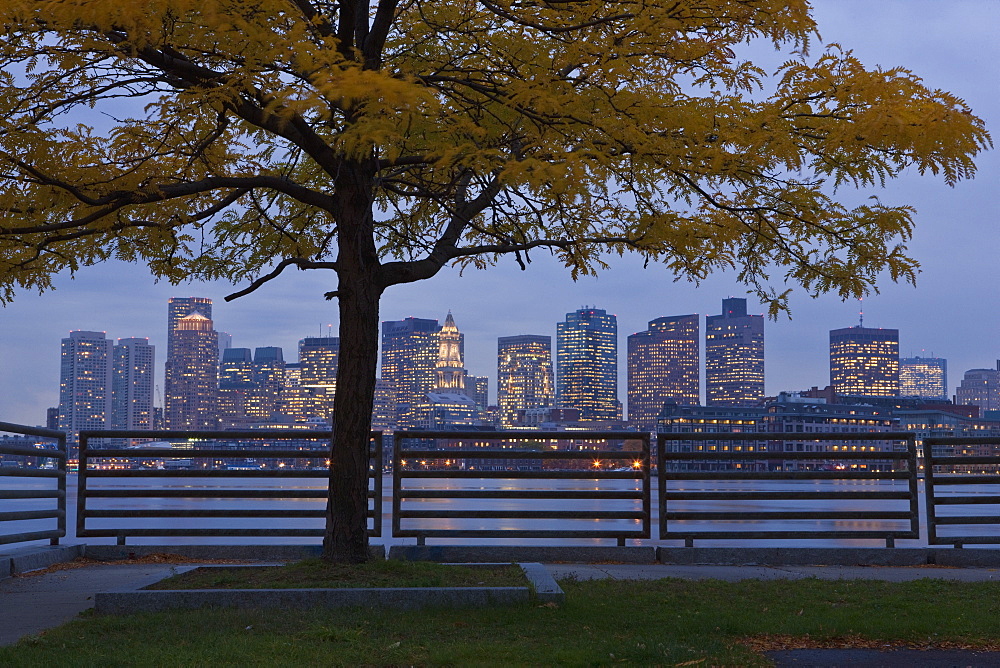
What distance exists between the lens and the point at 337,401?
29.0 feet

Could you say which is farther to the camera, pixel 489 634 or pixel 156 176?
pixel 156 176

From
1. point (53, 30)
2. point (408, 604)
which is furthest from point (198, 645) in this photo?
point (53, 30)

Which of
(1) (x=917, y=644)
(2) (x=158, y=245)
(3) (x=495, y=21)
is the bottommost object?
(1) (x=917, y=644)

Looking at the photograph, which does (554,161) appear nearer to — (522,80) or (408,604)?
(522,80)

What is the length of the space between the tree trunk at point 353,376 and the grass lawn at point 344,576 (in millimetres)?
342

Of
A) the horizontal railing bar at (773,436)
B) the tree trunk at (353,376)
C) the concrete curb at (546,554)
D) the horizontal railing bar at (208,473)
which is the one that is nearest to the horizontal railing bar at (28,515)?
the horizontal railing bar at (208,473)

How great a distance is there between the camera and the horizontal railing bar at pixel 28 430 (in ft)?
31.5

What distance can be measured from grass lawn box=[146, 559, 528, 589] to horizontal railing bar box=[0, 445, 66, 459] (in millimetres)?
2716

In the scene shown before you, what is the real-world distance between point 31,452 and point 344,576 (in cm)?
448

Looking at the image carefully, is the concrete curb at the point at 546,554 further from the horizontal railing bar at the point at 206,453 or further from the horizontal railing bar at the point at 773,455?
the horizontal railing bar at the point at 206,453

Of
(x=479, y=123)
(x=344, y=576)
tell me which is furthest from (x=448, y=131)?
(x=344, y=576)

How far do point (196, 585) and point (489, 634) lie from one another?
2.79 m

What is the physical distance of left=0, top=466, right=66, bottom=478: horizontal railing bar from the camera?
31.5 ft

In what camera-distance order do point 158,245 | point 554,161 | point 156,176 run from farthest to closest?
1. point 158,245
2. point 156,176
3. point 554,161
